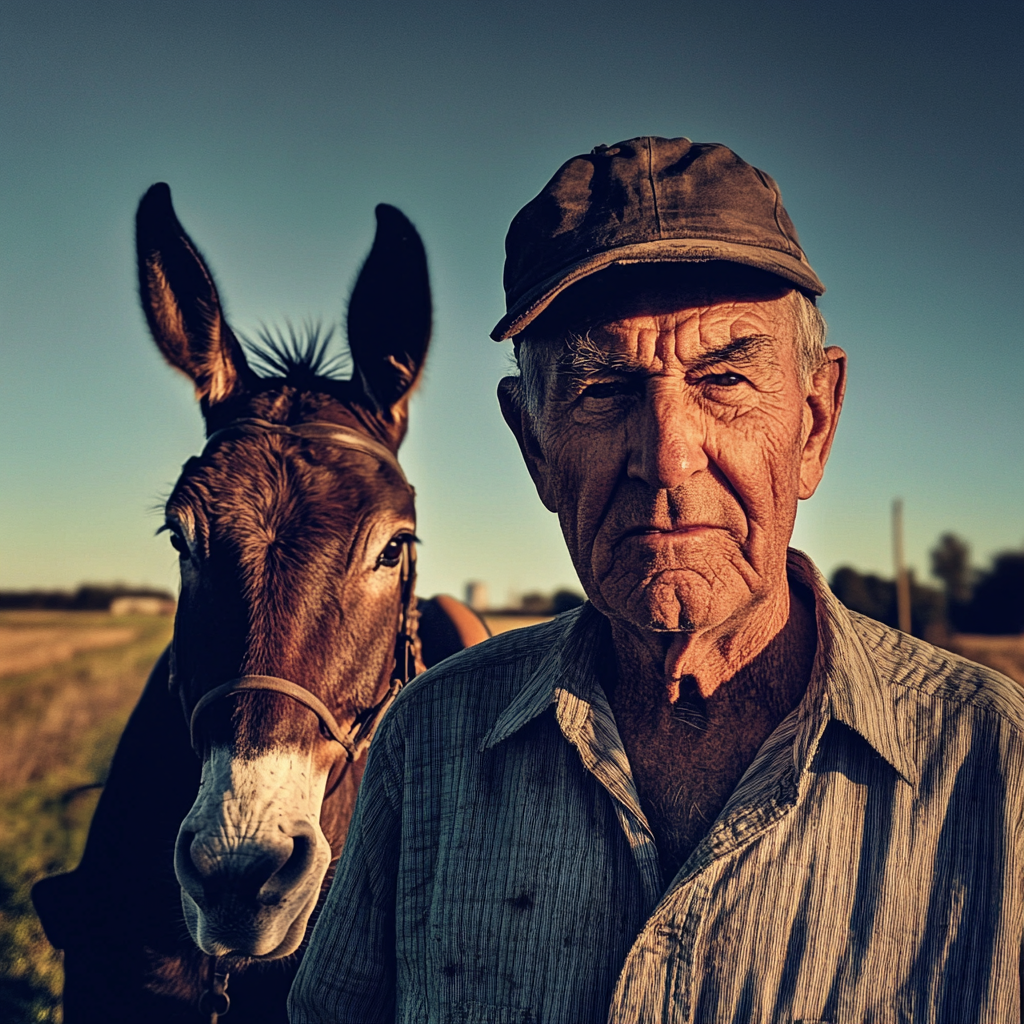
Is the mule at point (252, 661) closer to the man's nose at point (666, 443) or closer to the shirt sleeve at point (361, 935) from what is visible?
the shirt sleeve at point (361, 935)

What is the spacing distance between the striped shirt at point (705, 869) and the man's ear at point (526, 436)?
0.39 meters

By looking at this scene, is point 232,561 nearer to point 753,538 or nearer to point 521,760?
point 521,760

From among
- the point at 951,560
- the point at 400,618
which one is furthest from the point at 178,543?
the point at 951,560

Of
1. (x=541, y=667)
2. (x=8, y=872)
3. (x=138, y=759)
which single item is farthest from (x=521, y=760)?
(x=8, y=872)

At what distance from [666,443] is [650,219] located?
0.47 metres

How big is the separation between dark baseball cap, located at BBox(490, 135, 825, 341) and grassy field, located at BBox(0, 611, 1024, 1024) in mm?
2278

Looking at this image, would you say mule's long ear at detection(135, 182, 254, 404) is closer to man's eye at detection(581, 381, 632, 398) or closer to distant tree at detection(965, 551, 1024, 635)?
man's eye at detection(581, 381, 632, 398)

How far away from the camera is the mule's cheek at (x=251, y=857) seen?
2.14 m

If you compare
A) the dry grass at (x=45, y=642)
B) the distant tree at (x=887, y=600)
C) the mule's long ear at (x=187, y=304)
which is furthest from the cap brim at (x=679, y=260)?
the dry grass at (x=45, y=642)

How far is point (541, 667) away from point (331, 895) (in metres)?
0.69

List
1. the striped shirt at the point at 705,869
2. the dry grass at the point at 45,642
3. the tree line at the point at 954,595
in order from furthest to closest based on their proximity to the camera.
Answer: the tree line at the point at 954,595 < the dry grass at the point at 45,642 < the striped shirt at the point at 705,869

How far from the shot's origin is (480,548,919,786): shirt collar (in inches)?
57.0

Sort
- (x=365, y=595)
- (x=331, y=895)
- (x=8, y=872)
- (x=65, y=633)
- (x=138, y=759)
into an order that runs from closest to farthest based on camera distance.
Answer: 1. (x=331, y=895)
2. (x=365, y=595)
3. (x=138, y=759)
4. (x=8, y=872)
5. (x=65, y=633)

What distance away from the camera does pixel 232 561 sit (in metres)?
2.61
